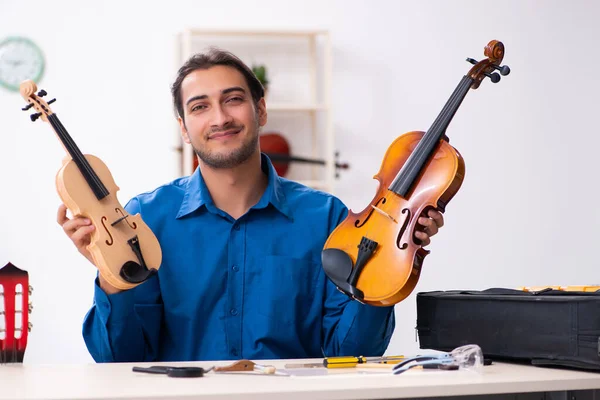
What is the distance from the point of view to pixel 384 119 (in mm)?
4133

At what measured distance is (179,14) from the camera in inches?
158

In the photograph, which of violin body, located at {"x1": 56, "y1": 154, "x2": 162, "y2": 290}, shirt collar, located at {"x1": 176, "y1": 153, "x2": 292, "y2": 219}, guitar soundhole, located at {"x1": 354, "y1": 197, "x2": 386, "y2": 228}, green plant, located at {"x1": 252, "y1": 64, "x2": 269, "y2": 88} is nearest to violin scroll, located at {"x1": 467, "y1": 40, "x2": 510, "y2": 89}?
guitar soundhole, located at {"x1": 354, "y1": 197, "x2": 386, "y2": 228}

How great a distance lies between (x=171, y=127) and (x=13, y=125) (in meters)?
0.75

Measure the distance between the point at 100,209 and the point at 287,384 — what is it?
2.17 feet

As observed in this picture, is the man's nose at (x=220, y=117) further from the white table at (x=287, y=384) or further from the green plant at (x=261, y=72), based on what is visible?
the green plant at (x=261, y=72)

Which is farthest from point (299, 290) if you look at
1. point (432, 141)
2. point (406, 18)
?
point (406, 18)

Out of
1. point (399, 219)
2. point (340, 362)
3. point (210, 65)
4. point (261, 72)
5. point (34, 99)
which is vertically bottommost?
point (340, 362)

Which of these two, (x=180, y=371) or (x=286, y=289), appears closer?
(x=180, y=371)

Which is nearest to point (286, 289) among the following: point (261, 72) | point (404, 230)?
point (404, 230)

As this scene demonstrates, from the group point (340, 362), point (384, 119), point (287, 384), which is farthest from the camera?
point (384, 119)

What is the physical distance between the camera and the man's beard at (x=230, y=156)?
6.82 feet

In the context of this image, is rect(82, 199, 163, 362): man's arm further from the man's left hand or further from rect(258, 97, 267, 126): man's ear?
the man's left hand

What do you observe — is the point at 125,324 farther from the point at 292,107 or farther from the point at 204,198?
the point at 292,107

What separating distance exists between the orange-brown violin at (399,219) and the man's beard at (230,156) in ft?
1.39
